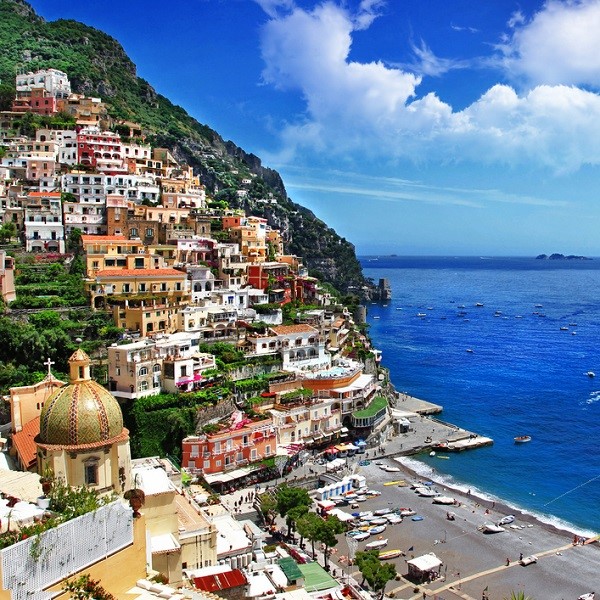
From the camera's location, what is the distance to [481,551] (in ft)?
122

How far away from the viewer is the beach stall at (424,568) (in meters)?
33.6

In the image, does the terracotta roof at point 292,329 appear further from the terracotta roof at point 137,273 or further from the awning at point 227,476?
the awning at point 227,476

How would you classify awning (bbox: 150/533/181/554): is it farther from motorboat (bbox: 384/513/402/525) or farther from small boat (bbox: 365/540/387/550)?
motorboat (bbox: 384/513/402/525)

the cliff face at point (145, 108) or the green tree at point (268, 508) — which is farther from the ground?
the cliff face at point (145, 108)

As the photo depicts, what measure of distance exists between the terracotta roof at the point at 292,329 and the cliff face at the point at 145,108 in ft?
158

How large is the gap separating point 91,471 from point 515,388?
61.7 meters

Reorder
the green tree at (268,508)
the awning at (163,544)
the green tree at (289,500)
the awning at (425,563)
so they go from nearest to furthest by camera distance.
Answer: the awning at (163,544) < the awning at (425,563) < the green tree at (289,500) < the green tree at (268,508)

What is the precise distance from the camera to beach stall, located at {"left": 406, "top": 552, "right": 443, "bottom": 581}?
1324 inches

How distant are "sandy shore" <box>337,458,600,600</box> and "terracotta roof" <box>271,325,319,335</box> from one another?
1639cm

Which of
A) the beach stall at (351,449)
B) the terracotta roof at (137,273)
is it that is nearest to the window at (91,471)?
the beach stall at (351,449)

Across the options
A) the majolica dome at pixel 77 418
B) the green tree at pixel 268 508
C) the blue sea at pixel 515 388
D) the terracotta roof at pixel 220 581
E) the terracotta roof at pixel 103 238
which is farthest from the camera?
the terracotta roof at pixel 103 238

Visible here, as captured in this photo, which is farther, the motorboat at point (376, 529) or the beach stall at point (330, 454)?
the beach stall at point (330, 454)

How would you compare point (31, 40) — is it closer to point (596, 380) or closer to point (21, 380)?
point (21, 380)

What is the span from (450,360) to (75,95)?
62.4 meters
